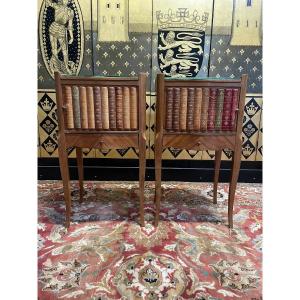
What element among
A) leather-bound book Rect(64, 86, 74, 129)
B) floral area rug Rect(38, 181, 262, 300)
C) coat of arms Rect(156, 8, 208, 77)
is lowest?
floral area rug Rect(38, 181, 262, 300)

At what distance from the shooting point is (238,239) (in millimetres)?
2086

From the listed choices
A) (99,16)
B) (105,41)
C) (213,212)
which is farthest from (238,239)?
(99,16)

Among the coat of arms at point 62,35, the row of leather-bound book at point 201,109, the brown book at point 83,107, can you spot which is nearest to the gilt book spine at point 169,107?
the row of leather-bound book at point 201,109

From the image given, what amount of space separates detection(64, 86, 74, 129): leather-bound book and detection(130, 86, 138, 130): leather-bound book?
409 mm

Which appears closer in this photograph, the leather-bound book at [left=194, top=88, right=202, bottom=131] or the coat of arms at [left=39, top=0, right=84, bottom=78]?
the leather-bound book at [left=194, top=88, right=202, bottom=131]

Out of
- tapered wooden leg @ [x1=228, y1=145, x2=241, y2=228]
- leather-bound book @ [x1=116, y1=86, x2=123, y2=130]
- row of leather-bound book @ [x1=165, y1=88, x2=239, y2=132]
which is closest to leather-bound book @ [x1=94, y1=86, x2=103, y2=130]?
leather-bound book @ [x1=116, y1=86, x2=123, y2=130]

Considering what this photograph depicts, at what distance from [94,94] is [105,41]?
117 cm

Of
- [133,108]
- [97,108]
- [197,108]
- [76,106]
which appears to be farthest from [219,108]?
[76,106]

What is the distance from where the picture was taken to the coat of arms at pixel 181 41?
290 cm

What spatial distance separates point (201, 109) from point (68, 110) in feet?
2.99

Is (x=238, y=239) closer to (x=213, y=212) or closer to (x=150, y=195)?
(x=213, y=212)

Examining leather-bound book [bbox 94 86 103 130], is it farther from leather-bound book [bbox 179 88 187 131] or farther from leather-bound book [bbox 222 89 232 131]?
leather-bound book [bbox 222 89 232 131]

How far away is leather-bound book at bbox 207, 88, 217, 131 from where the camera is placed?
2021mm

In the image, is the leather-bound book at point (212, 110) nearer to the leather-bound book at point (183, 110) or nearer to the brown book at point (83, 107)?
the leather-bound book at point (183, 110)
